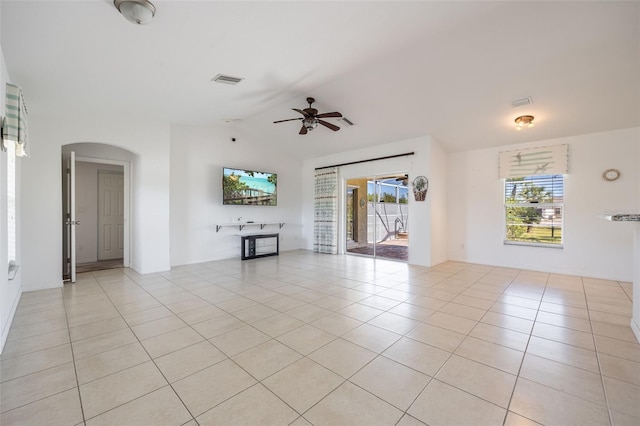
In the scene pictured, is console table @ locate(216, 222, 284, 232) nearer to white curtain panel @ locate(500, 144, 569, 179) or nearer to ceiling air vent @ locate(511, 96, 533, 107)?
white curtain panel @ locate(500, 144, 569, 179)

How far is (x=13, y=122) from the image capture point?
8.36 ft

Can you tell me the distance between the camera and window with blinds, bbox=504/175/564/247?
5.15 meters

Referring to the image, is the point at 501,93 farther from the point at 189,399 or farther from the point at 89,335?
the point at 89,335

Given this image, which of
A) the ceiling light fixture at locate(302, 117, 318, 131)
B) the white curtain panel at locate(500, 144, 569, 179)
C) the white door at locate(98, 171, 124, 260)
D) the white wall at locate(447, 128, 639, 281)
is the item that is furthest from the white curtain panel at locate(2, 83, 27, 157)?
the white curtain panel at locate(500, 144, 569, 179)

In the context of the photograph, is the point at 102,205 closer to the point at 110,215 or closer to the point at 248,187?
the point at 110,215

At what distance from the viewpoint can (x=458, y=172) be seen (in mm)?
6223

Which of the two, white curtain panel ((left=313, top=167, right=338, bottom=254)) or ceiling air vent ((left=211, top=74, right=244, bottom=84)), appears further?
white curtain panel ((left=313, top=167, right=338, bottom=254))

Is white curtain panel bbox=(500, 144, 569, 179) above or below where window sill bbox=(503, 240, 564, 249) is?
above

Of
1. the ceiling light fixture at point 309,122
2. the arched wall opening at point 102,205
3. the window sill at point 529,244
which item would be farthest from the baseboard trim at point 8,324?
the window sill at point 529,244

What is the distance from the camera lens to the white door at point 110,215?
Result: 20.6ft

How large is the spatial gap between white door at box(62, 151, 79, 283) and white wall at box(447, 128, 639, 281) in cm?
742

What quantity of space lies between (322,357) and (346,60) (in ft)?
11.0

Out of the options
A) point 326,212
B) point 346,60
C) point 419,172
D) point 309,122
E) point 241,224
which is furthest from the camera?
point 326,212

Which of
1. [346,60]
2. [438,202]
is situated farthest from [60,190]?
[438,202]
